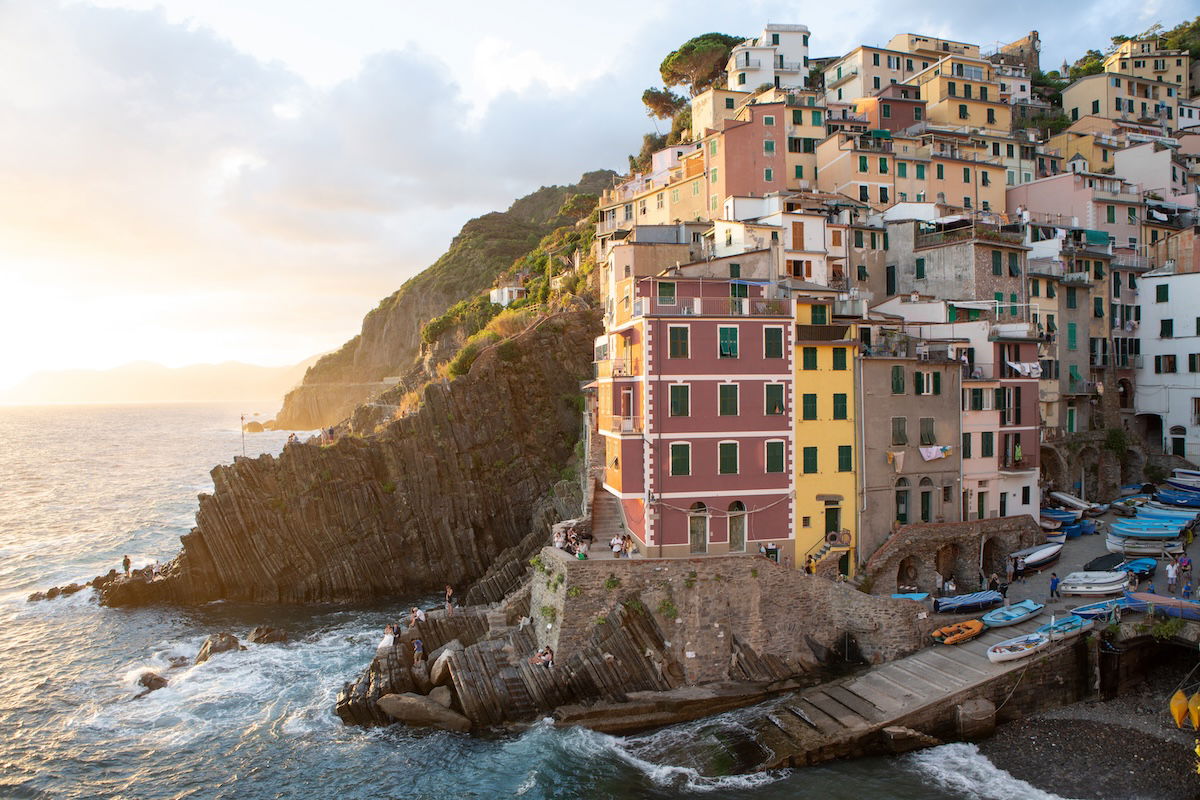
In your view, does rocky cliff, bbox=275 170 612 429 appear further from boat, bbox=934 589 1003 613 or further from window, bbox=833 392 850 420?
boat, bbox=934 589 1003 613

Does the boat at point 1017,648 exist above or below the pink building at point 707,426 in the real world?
below

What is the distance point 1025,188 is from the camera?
65.4 metres

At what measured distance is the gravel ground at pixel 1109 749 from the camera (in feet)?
83.1

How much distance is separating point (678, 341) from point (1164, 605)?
21.9 metres

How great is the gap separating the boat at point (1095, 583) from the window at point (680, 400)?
18640 mm

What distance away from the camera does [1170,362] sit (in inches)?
2121

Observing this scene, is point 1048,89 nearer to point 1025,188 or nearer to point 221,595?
point 1025,188

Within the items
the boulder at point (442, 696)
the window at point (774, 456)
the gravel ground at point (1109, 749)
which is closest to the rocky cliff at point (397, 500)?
the boulder at point (442, 696)

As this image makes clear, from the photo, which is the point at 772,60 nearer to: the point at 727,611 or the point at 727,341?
the point at 727,341

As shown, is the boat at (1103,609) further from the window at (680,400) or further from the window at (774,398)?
the window at (680,400)

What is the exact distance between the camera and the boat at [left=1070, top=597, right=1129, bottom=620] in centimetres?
3146

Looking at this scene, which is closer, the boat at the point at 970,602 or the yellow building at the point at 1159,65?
the boat at the point at 970,602

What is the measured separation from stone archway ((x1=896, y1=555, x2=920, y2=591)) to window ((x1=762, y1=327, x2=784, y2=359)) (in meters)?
12.3

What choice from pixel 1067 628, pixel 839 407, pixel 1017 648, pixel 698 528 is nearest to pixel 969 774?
pixel 1017 648
